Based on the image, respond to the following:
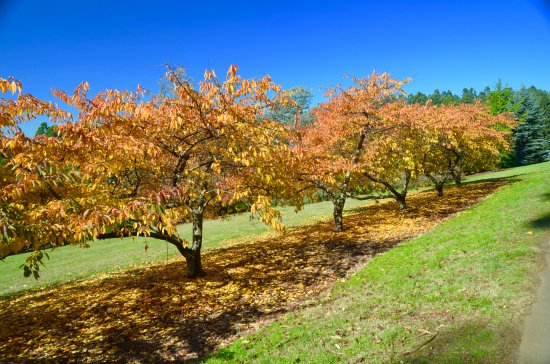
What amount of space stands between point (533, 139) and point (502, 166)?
7.22 m

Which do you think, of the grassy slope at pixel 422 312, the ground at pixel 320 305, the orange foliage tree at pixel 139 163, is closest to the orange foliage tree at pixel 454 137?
the ground at pixel 320 305

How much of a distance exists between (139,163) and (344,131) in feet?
30.4

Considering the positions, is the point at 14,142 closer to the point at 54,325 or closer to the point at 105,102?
the point at 105,102

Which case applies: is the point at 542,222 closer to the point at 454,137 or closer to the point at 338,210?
the point at 338,210

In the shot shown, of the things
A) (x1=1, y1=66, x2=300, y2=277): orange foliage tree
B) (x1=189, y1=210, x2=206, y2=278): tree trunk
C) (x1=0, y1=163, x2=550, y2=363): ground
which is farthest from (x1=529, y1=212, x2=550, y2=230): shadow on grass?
(x1=189, y1=210, x2=206, y2=278): tree trunk

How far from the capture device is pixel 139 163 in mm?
6742

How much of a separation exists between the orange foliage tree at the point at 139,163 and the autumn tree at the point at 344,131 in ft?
11.7

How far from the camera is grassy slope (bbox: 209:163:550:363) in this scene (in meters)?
4.23

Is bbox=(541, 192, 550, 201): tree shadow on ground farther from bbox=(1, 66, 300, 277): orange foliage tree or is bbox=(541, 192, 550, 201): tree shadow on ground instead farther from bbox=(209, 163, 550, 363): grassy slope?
bbox=(1, 66, 300, 277): orange foliage tree

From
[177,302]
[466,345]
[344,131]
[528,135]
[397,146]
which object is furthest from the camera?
[528,135]

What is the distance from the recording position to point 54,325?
285 inches

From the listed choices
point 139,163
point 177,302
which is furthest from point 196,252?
point 139,163

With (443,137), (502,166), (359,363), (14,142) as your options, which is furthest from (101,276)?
(502,166)

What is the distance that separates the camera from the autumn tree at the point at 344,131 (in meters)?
12.8
